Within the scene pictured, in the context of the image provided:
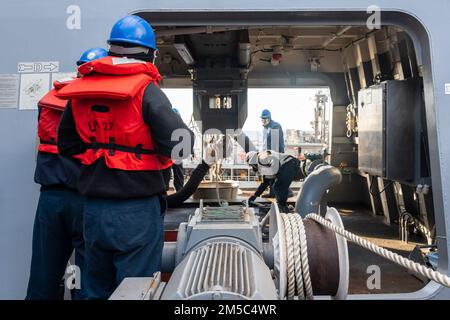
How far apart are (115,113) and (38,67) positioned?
3.97ft

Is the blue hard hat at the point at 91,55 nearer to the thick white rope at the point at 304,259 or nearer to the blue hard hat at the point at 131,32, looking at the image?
the blue hard hat at the point at 131,32

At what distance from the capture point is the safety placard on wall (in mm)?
2682

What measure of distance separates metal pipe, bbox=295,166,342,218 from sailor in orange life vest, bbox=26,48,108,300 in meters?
2.23

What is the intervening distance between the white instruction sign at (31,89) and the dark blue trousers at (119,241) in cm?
115

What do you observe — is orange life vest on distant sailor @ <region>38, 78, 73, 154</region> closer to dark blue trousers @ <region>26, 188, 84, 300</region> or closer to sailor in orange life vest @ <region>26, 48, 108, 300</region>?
sailor in orange life vest @ <region>26, 48, 108, 300</region>

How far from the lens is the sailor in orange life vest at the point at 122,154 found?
185cm

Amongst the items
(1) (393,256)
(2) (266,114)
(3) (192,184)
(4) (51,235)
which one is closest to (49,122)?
(4) (51,235)

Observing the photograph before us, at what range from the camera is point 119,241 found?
6.12 feet

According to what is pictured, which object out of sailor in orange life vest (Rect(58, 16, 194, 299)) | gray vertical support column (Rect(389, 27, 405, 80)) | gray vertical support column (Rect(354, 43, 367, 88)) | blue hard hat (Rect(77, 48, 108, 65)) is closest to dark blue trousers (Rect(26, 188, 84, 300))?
sailor in orange life vest (Rect(58, 16, 194, 299))

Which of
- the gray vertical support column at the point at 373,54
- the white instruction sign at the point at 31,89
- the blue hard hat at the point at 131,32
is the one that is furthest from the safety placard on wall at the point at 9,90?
the gray vertical support column at the point at 373,54

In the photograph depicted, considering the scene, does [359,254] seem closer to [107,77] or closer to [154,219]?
[154,219]

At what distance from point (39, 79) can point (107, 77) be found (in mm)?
1101

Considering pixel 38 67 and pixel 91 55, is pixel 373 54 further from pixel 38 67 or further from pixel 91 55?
pixel 38 67

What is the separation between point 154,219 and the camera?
6.50 feet
